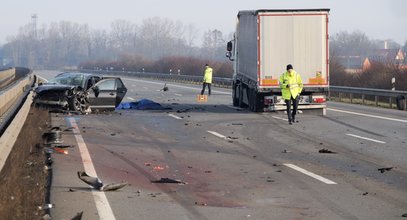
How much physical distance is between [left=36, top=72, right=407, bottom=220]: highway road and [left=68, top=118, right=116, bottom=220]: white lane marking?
0.01 metres

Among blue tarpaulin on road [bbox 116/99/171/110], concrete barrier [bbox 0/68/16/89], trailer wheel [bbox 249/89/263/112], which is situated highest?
concrete barrier [bbox 0/68/16/89]

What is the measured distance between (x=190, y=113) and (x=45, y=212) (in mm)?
18388

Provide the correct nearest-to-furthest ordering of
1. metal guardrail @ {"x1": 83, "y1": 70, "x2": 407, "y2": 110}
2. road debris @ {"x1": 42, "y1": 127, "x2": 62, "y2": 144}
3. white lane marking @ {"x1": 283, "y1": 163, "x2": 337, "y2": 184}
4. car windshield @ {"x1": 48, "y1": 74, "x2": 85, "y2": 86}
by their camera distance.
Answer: white lane marking @ {"x1": 283, "y1": 163, "x2": 337, "y2": 184}
road debris @ {"x1": 42, "y1": 127, "x2": 62, "y2": 144}
car windshield @ {"x1": 48, "y1": 74, "x2": 85, "y2": 86}
metal guardrail @ {"x1": 83, "y1": 70, "x2": 407, "y2": 110}

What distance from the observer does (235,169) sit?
1277cm

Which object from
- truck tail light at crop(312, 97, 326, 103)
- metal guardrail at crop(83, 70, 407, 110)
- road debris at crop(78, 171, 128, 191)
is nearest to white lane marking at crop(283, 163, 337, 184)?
road debris at crop(78, 171, 128, 191)

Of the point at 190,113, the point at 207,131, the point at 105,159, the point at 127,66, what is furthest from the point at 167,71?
the point at 105,159

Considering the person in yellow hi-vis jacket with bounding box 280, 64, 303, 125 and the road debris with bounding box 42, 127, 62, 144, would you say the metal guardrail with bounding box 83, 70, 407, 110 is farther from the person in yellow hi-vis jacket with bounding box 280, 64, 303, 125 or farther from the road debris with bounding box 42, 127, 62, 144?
the road debris with bounding box 42, 127, 62, 144

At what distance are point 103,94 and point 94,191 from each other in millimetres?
15699

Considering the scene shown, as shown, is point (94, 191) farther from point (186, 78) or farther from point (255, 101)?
point (186, 78)

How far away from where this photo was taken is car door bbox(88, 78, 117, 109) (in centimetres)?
2555

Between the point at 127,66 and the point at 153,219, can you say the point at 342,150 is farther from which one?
the point at 127,66

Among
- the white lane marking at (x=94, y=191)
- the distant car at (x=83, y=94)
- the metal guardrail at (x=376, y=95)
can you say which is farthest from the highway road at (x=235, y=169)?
the metal guardrail at (x=376, y=95)

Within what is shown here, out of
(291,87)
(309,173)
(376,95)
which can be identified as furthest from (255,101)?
(309,173)

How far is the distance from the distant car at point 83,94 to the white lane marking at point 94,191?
208 inches
